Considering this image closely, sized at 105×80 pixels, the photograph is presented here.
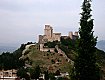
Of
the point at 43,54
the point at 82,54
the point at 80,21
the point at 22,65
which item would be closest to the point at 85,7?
the point at 80,21

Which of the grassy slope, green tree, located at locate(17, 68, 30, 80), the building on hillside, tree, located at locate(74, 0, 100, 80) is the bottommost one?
tree, located at locate(74, 0, 100, 80)

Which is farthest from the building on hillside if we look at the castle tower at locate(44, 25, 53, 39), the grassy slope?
the grassy slope

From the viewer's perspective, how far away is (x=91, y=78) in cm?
2492

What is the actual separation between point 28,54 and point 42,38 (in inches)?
564

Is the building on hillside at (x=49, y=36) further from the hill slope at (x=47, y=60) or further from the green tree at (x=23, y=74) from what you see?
the green tree at (x=23, y=74)

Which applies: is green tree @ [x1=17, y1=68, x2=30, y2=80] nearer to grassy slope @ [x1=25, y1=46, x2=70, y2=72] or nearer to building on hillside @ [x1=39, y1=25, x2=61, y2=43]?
grassy slope @ [x1=25, y1=46, x2=70, y2=72]

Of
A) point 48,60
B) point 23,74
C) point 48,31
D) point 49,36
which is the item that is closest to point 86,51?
point 23,74

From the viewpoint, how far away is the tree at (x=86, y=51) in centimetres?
2498

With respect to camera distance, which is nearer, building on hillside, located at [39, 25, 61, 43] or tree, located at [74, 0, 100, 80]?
tree, located at [74, 0, 100, 80]

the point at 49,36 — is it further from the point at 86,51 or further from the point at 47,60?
the point at 86,51

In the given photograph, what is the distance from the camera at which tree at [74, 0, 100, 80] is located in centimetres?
2498

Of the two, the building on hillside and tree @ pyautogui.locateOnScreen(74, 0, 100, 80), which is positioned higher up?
the building on hillside

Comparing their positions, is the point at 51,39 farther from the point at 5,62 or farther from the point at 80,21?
the point at 80,21

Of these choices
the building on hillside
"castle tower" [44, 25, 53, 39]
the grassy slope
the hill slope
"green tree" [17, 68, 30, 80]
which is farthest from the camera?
"castle tower" [44, 25, 53, 39]
